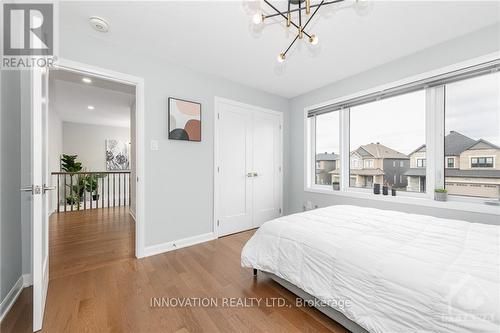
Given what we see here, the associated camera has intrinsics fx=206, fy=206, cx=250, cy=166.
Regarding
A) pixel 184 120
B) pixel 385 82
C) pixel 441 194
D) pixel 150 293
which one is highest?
pixel 385 82

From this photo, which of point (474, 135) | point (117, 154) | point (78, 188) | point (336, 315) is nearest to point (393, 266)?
point (336, 315)

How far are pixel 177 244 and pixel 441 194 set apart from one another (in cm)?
333

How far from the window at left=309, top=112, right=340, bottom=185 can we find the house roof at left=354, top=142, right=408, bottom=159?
0.40 m

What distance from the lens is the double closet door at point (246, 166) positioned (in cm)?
329

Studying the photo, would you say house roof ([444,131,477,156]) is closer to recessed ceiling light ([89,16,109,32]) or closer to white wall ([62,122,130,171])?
recessed ceiling light ([89,16,109,32])

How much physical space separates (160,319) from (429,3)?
3403 mm

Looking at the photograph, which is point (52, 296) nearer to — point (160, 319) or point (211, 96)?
point (160, 319)

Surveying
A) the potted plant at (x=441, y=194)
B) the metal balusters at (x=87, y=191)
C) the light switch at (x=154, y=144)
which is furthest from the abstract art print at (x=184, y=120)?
the metal balusters at (x=87, y=191)

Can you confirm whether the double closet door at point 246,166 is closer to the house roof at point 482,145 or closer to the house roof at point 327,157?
the house roof at point 327,157

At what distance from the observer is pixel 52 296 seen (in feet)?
5.83

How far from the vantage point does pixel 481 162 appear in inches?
89.4

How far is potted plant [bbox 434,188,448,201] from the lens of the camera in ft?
7.85

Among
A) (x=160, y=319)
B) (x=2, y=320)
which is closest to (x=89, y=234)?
(x=2, y=320)

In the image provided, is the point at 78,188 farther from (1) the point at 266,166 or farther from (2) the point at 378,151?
(2) the point at 378,151
